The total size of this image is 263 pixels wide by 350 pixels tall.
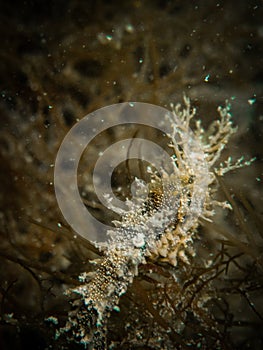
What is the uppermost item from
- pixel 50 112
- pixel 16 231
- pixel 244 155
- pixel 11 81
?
pixel 11 81

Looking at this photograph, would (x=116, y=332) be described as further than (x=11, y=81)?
No

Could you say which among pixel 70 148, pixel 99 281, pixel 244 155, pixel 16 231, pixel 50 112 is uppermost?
pixel 50 112

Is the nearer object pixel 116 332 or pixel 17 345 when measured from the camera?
pixel 116 332

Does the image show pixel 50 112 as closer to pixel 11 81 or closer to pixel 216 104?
pixel 11 81

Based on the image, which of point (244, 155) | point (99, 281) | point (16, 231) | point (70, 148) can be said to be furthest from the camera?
point (16, 231)

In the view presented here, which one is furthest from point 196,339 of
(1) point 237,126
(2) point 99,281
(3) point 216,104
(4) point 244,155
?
(3) point 216,104

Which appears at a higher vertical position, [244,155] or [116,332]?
[244,155]

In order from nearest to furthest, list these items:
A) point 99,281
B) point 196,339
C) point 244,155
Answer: point 99,281, point 196,339, point 244,155

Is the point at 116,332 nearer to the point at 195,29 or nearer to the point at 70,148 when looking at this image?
the point at 70,148

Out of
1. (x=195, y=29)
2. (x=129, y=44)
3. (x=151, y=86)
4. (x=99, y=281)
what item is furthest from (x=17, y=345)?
(x=195, y=29)
